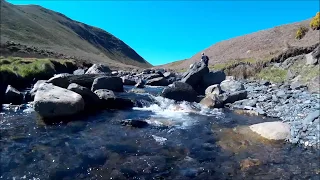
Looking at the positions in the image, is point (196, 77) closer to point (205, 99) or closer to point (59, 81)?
point (205, 99)

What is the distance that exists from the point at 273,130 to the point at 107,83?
14553 millimetres

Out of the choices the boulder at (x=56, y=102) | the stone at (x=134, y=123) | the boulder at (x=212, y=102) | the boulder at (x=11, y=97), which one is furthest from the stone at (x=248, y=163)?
the boulder at (x=11, y=97)

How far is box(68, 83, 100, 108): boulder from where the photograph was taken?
52.6ft

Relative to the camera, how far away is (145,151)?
9938mm

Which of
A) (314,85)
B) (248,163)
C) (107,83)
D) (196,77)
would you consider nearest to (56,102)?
(107,83)

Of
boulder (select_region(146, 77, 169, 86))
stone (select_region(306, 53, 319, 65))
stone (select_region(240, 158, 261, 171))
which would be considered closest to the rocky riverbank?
stone (select_region(240, 158, 261, 171))

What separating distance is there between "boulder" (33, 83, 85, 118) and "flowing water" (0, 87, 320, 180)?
0.67 m

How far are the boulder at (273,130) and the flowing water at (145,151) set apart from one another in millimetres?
423

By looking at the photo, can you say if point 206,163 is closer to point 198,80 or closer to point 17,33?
point 198,80

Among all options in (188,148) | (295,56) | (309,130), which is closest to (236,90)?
(295,56)

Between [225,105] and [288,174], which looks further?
[225,105]

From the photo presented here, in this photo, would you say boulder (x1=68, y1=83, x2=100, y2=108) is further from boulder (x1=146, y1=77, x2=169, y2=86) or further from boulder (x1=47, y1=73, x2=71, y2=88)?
boulder (x1=146, y1=77, x2=169, y2=86)

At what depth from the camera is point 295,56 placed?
27.0 metres

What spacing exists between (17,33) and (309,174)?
102775 mm
